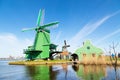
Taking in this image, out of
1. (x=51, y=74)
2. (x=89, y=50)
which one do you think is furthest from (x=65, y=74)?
(x=89, y=50)

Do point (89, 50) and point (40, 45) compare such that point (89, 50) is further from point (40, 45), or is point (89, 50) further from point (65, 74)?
point (65, 74)

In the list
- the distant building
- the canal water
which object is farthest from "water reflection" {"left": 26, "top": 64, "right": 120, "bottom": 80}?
the distant building

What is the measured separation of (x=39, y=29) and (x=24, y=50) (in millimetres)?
10379

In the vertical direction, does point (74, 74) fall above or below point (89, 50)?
below

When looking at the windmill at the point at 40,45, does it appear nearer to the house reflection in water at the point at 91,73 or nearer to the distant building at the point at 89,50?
the distant building at the point at 89,50

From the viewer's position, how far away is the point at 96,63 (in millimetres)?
42812

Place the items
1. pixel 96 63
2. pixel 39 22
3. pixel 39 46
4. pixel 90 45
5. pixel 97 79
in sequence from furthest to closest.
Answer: pixel 39 22, pixel 39 46, pixel 90 45, pixel 96 63, pixel 97 79

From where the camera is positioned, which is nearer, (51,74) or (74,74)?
(74,74)

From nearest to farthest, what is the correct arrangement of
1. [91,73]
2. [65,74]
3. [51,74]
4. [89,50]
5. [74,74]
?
[91,73]
[74,74]
[65,74]
[51,74]
[89,50]

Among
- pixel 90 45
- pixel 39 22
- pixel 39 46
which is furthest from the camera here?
pixel 39 22

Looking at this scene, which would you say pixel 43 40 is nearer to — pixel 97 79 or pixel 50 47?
pixel 50 47


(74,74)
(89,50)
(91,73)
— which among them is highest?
(89,50)

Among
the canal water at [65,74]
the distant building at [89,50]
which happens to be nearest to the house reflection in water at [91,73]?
the canal water at [65,74]

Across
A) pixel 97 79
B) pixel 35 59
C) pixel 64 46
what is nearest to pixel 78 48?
pixel 35 59
